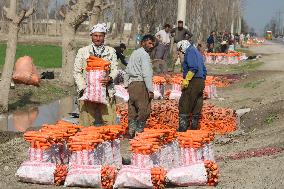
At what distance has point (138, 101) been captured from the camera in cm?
1147

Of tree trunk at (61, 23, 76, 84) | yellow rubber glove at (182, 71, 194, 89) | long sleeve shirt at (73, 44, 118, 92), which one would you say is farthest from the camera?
tree trunk at (61, 23, 76, 84)

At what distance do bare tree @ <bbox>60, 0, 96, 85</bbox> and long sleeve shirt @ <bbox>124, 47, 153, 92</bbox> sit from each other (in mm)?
13044

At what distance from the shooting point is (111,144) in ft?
28.3

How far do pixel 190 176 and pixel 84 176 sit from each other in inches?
47.7

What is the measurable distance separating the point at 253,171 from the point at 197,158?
712mm

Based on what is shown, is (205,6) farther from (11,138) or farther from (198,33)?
(11,138)

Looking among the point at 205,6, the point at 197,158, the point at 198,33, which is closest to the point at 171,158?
the point at 197,158

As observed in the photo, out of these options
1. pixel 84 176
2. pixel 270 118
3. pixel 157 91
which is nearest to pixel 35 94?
pixel 157 91

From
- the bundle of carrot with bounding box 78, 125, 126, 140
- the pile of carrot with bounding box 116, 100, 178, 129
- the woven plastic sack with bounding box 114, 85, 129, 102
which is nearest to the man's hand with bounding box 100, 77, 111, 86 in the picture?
the bundle of carrot with bounding box 78, 125, 126, 140

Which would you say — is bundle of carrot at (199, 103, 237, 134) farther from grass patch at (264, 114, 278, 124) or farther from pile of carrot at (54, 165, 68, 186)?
pile of carrot at (54, 165, 68, 186)

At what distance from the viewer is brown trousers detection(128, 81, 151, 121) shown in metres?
11.3

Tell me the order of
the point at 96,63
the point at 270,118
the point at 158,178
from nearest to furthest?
the point at 158,178 < the point at 96,63 < the point at 270,118

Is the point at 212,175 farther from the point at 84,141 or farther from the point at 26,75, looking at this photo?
the point at 26,75

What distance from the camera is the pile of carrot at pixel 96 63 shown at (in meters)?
9.10
